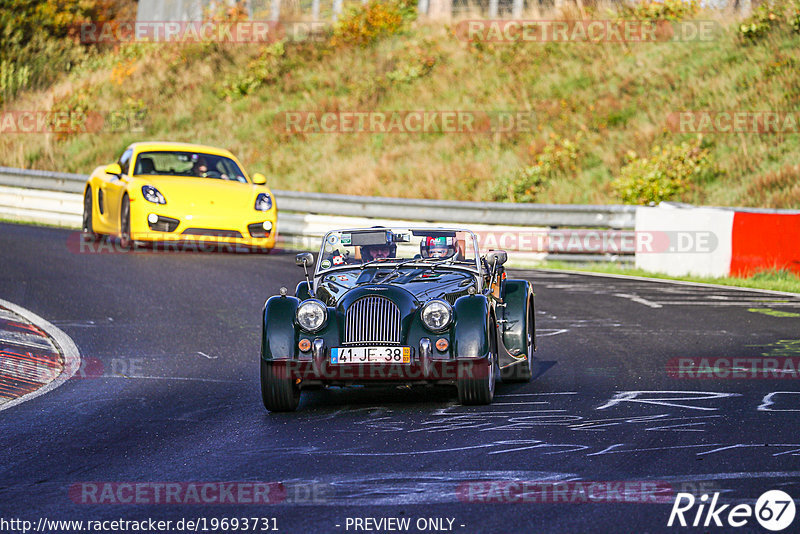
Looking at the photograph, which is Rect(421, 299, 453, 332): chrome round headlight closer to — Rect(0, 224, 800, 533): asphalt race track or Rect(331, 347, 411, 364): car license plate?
Rect(331, 347, 411, 364): car license plate

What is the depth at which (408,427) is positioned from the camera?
7.71m

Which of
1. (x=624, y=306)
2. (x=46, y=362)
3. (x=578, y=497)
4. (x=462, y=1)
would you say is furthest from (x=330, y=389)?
(x=462, y=1)

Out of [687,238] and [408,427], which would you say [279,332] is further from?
[687,238]

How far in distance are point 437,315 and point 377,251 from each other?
1.56 meters

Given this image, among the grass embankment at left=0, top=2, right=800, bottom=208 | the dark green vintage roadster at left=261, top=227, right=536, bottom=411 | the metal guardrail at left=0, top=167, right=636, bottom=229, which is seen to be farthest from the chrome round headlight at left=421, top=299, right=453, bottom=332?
the grass embankment at left=0, top=2, right=800, bottom=208

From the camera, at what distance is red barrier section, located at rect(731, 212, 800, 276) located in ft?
54.3

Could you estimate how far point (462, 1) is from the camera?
124 ft

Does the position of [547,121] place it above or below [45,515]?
above

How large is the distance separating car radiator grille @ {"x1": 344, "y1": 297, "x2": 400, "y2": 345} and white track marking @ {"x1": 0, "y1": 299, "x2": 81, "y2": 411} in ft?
8.50

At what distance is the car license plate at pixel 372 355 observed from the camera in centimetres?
824

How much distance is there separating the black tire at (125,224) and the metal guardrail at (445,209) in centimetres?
475

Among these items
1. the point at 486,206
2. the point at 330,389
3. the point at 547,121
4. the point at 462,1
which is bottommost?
the point at 330,389

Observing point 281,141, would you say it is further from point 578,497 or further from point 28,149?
point 578,497

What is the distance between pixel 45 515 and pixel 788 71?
2498 cm
